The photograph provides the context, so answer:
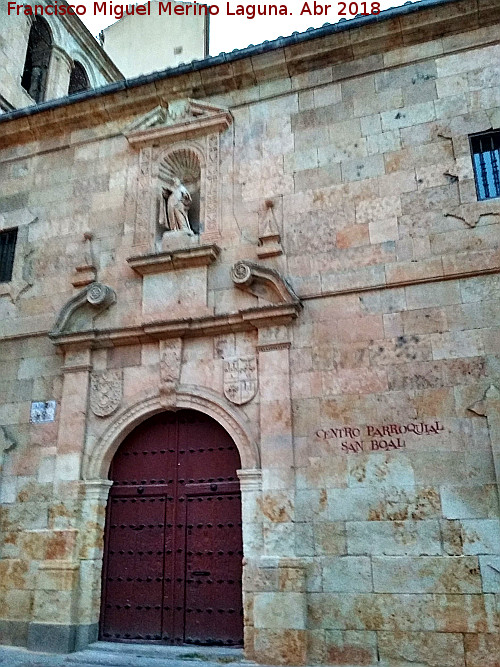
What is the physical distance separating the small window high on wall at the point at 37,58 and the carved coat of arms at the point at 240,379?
24.6ft

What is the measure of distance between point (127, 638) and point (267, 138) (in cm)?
522

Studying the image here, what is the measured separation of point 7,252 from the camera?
7492 mm

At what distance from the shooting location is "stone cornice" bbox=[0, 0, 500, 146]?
6062mm

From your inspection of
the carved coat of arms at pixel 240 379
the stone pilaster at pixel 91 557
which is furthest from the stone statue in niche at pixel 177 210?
the stone pilaster at pixel 91 557

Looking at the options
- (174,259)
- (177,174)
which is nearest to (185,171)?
(177,174)

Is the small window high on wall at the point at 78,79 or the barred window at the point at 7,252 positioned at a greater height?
the small window high on wall at the point at 78,79

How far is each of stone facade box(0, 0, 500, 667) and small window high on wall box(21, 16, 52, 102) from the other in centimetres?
409

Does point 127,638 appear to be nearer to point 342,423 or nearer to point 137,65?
point 342,423

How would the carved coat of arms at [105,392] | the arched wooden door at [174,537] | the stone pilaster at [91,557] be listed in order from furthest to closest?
1. the carved coat of arms at [105,392]
2. the stone pilaster at [91,557]
3. the arched wooden door at [174,537]

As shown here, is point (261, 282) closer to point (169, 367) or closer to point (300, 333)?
point (300, 333)

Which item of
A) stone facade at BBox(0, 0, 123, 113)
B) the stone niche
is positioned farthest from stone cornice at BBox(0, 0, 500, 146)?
stone facade at BBox(0, 0, 123, 113)

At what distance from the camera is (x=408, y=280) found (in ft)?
18.1

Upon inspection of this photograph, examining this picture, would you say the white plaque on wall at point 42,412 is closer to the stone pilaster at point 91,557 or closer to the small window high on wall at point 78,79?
the stone pilaster at point 91,557

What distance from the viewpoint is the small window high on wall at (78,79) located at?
1178 cm
